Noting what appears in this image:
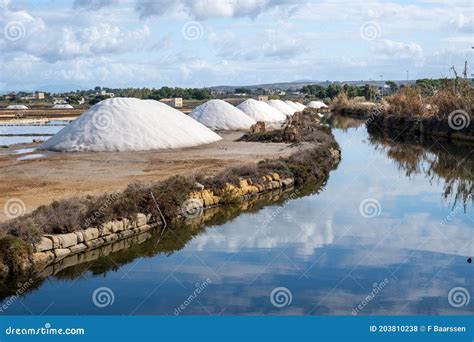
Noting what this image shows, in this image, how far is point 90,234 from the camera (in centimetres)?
882

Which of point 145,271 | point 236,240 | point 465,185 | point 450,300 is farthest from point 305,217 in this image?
point 465,185

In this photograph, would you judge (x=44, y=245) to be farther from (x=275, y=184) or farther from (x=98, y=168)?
(x=98, y=168)

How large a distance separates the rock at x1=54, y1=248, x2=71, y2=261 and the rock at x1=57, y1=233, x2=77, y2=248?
5 centimetres

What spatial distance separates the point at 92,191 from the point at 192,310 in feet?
19.1

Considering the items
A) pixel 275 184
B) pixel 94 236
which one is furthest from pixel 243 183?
pixel 94 236

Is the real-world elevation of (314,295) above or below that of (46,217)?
below

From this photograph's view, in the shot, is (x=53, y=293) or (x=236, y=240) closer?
(x=53, y=293)

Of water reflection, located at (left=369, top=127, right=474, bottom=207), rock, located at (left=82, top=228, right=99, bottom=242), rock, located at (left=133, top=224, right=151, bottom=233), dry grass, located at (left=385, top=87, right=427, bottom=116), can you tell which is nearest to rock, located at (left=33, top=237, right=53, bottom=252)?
rock, located at (left=82, top=228, right=99, bottom=242)

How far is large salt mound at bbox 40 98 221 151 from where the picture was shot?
20688 millimetres

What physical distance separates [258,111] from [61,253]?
113 feet

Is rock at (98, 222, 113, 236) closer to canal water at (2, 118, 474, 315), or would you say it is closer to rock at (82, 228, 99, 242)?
rock at (82, 228, 99, 242)

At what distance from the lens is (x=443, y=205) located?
41.8 ft

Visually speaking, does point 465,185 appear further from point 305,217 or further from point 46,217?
point 46,217

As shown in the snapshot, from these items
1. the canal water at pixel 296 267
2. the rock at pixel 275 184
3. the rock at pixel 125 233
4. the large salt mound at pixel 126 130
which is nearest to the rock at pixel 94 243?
the canal water at pixel 296 267
